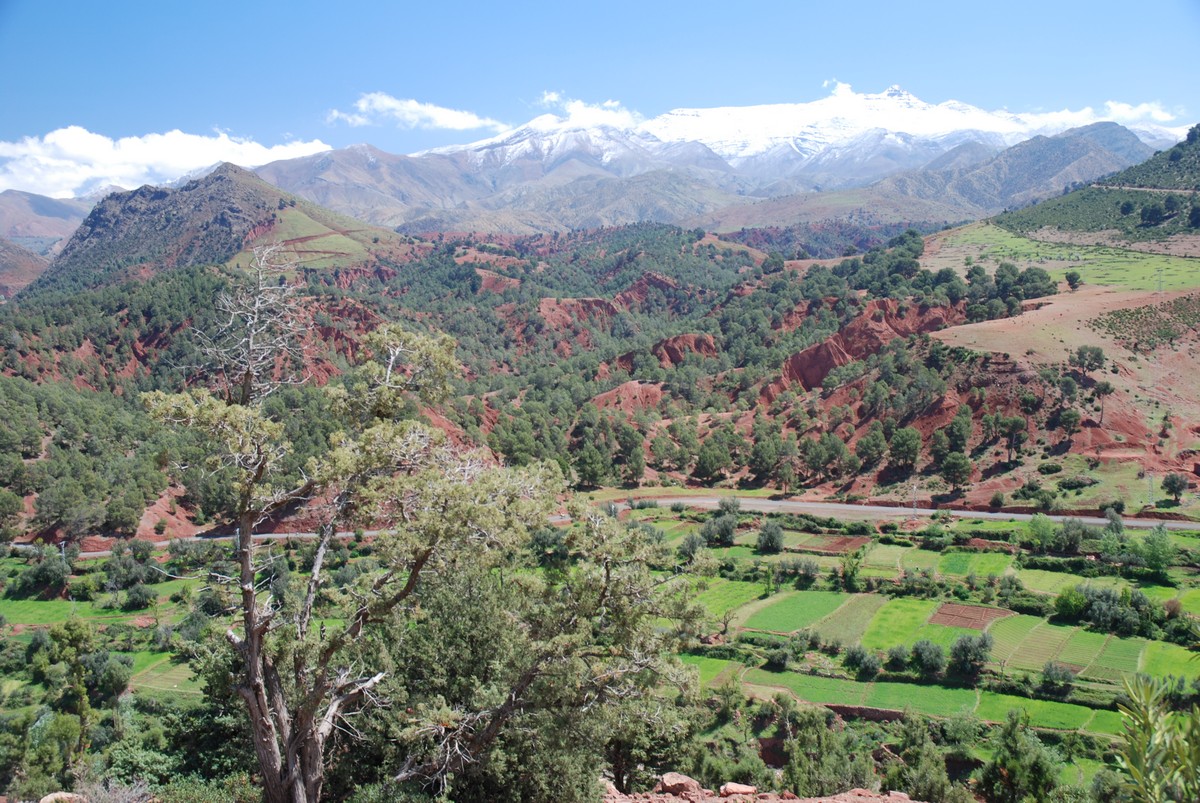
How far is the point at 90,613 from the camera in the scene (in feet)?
177

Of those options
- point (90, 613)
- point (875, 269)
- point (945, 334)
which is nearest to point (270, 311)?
point (90, 613)

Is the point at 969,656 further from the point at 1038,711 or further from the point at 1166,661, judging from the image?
the point at 1166,661

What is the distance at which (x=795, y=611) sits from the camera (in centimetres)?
4928

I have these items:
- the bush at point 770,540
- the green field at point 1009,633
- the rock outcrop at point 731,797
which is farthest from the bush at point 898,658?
the rock outcrop at point 731,797

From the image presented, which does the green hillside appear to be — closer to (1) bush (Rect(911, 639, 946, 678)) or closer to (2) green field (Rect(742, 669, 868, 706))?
(1) bush (Rect(911, 639, 946, 678))

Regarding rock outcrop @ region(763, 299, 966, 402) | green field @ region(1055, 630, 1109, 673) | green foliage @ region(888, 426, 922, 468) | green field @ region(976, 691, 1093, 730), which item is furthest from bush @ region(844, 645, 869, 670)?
rock outcrop @ region(763, 299, 966, 402)

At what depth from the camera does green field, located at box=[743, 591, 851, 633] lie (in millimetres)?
47156

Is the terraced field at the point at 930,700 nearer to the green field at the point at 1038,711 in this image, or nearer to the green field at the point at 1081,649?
the green field at the point at 1038,711

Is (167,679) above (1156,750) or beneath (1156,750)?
beneath

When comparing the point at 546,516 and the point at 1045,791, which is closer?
the point at 546,516

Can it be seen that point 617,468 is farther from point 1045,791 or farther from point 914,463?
point 1045,791

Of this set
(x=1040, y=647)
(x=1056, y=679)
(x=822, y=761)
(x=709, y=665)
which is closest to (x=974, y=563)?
(x=1040, y=647)

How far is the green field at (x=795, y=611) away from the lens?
47.2 metres

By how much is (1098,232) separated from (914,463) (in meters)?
92.0
